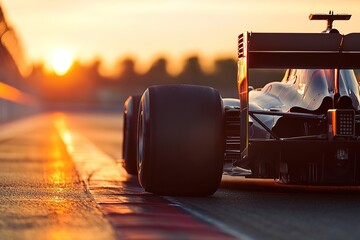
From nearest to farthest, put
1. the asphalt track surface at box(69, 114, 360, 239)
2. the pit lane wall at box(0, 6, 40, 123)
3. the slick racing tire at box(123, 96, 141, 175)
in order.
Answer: the asphalt track surface at box(69, 114, 360, 239) < the slick racing tire at box(123, 96, 141, 175) < the pit lane wall at box(0, 6, 40, 123)

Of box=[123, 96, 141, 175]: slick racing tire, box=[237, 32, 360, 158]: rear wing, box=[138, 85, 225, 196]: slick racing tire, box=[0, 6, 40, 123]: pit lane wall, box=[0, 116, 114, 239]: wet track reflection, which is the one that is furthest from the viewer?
box=[0, 6, 40, 123]: pit lane wall

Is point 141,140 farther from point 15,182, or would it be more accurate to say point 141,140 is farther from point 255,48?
point 15,182

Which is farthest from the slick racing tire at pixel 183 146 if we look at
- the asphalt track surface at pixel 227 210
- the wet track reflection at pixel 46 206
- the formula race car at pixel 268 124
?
the wet track reflection at pixel 46 206

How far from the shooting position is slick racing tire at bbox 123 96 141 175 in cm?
1197

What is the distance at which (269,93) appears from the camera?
32.8ft

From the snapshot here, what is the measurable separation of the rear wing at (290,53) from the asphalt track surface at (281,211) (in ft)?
2.06

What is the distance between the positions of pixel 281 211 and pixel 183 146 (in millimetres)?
1147

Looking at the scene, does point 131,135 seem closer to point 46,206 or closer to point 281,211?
point 46,206

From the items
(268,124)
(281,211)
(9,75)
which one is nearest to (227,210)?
(281,211)

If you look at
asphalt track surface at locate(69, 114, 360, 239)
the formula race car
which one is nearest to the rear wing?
the formula race car

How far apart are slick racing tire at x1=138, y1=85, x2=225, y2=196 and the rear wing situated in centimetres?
32

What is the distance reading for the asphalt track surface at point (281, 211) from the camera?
639 cm

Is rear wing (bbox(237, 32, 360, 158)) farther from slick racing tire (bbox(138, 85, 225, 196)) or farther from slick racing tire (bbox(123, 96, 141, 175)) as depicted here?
slick racing tire (bbox(123, 96, 141, 175))

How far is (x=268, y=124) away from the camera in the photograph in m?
9.38
